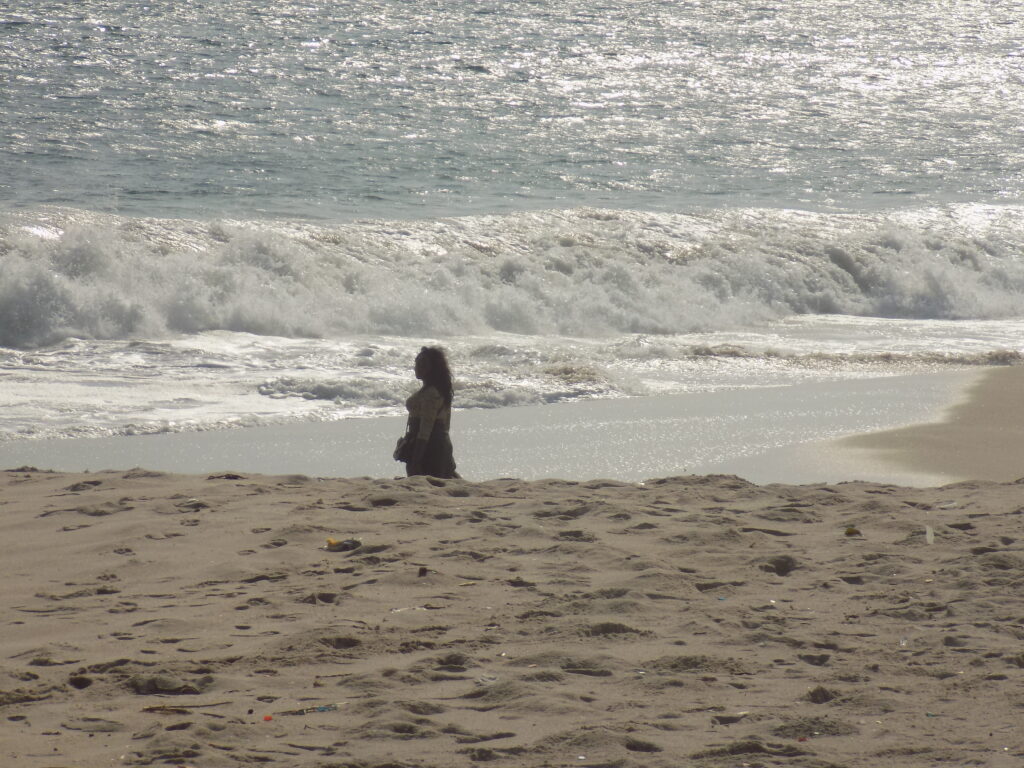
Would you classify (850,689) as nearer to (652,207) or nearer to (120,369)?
(120,369)

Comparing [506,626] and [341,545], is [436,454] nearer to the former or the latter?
[341,545]

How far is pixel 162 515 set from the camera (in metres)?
5.95

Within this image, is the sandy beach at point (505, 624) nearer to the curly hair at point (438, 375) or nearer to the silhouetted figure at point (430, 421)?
the silhouetted figure at point (430, 421)

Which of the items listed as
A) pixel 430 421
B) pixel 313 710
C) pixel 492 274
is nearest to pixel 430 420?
pixel 430 421

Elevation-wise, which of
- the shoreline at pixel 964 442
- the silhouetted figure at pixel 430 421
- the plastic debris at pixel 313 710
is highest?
the silhouetted figure at pixel 430 421

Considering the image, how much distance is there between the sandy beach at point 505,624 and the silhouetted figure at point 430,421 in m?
0.40

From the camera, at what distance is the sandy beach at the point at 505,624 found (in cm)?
335

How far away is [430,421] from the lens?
710 cm

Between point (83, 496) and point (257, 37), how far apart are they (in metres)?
24.0

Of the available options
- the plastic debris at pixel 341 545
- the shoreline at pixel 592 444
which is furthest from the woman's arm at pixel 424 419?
the plastic debris at pixel 341 545

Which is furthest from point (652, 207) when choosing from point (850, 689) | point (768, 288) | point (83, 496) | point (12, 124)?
point (850, 689)

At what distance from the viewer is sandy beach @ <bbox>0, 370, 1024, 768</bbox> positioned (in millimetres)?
3348

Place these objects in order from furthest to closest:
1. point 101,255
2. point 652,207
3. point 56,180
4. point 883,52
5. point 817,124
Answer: point 883,52, point 817,124, point 652,207, point 56,180, point 101,255

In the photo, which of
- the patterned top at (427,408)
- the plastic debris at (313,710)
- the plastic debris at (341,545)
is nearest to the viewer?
the plastic debris at (313,710)
